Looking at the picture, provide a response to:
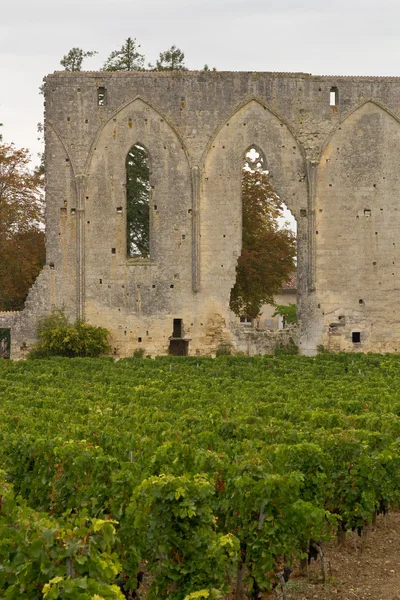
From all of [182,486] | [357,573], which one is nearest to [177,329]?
[357,573]

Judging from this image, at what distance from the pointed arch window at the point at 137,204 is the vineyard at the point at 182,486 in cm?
2049

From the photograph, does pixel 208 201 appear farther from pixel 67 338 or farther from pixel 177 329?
pixel 67 338

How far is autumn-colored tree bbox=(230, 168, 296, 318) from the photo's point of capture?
33281 millimetres

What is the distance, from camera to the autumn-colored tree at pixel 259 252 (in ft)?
109

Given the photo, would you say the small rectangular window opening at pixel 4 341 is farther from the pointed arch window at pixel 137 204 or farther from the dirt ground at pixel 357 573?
the dirt ground at pixel 357 573

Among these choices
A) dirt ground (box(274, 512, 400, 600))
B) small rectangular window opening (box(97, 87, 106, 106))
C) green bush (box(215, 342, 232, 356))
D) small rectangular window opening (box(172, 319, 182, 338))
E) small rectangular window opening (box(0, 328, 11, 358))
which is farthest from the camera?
small rectangular window opening (box(0, 328, 11, 358))

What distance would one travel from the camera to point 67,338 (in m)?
25.4

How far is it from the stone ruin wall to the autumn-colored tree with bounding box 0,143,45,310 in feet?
8.93

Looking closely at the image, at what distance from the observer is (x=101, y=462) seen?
26.5 ft

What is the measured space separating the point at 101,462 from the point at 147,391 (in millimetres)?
7102

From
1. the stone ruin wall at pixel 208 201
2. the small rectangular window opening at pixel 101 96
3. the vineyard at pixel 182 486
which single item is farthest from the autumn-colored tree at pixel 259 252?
the vineyard at pixel 182 486

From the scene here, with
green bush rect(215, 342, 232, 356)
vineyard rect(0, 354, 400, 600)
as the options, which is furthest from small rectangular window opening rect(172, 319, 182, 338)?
vineyard rect(0, 354, 400, 600)

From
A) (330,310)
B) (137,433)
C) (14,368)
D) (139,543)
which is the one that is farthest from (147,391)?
(330,310)

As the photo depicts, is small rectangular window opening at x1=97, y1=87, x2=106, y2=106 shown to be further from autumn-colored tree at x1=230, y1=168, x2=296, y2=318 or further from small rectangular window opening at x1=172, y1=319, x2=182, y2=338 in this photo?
autumn-colored tree at x1=230, y1=168, x2=296, y2=318
